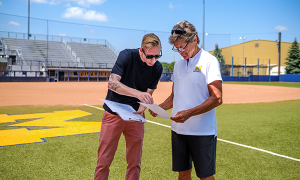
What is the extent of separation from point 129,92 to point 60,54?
1612 inches

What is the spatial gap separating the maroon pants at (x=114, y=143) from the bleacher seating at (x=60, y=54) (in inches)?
1410

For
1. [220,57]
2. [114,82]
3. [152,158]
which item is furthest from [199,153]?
[220,57]

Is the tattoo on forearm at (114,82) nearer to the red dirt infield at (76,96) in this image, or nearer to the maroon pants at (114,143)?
the maroon pants at (114,143)

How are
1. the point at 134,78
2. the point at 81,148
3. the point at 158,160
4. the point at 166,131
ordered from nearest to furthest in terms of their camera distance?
the point at 134,78
the point at 158,160
the point at 81,148
the point at 166,131

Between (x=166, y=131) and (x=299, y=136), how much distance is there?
3.21 m

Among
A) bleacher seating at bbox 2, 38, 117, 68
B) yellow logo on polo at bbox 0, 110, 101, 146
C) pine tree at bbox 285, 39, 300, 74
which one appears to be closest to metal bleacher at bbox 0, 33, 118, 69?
bleacher seating at bbox 2, 38, 117, 68

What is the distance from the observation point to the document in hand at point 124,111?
2252 millimetres

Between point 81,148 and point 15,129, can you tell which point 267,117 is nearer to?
point 81,148

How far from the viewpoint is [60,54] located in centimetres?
4041

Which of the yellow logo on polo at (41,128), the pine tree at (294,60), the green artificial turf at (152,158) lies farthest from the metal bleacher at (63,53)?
the pine tree at (294,60)

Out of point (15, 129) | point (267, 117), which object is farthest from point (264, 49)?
point (15, 129)

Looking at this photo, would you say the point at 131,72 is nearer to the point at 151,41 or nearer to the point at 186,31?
the point at 151,41

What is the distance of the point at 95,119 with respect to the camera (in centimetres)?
782

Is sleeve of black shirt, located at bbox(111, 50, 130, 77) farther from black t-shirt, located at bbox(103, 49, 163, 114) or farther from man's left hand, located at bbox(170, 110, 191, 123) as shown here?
man's left hand, located at bbox(170, 110, 191, 123)
